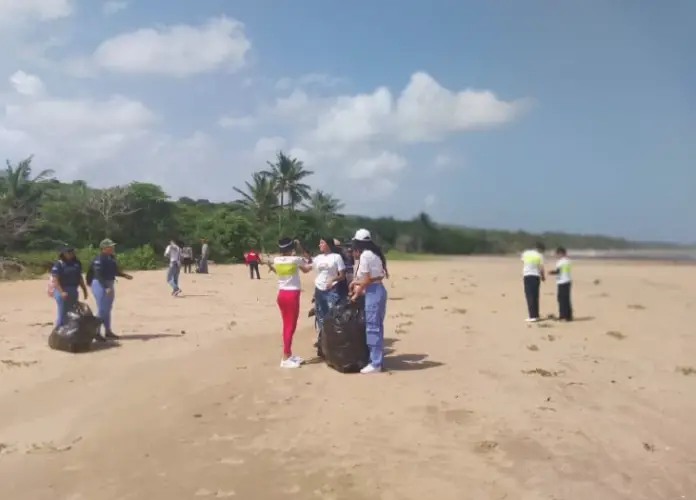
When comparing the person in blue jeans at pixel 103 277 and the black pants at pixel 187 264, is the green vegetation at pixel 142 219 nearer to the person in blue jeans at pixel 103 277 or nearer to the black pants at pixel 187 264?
the black pants at pixel 187 264

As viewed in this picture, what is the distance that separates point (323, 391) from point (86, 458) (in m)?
2.73

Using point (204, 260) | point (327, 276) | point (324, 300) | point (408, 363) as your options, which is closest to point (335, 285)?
point (327, 276)

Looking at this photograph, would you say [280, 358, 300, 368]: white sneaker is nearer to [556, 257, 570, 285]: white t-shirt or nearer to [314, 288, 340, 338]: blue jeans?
[314, 288, 340, 338]: blue jeans

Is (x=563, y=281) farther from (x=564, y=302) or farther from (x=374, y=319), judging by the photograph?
(x=374, y=319)

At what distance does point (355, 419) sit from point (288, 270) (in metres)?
2.81

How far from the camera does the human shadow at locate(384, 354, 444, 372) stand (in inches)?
346

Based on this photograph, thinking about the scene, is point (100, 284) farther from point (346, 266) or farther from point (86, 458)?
point (86, 458)

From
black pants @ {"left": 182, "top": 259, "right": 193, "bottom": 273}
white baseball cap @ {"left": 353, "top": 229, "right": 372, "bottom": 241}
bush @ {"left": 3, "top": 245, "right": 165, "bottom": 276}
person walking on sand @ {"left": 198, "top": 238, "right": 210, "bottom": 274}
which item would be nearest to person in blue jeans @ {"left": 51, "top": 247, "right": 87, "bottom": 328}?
white baseball cap @ {"left": 353, "top": 229, "right": 372, "bottom": 241}

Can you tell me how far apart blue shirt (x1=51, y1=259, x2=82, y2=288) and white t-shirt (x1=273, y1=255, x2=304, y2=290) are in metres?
3.74

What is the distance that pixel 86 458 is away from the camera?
18.0 ft

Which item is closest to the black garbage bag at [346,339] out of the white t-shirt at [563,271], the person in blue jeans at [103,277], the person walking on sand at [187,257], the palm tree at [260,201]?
the person in blue jeans at [103,277]

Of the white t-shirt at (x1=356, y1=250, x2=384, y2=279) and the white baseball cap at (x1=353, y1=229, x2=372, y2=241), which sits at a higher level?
the white baseball cap at (x1=353, y1=229, x2=372, y2=241)

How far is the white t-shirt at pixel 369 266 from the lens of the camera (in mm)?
8281

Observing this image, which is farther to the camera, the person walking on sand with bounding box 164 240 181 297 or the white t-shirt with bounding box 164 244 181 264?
the white t-shirt with bounding box 164 244 181 264
